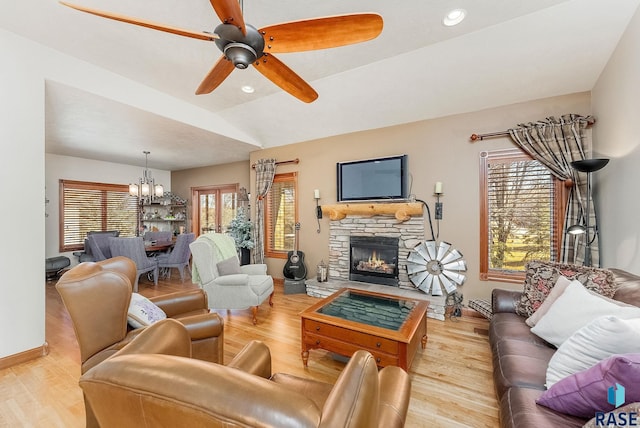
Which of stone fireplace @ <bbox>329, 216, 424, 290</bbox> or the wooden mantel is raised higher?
the wooden mantel

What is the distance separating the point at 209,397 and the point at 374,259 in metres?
3.70

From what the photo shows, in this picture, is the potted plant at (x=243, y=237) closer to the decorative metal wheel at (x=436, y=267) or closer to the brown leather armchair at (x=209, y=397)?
the decorative metal wheel at (x=436, y=267)

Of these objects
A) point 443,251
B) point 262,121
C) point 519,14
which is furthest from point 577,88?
point 262,121

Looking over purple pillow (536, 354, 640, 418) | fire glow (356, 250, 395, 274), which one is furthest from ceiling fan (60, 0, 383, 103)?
fire glow (356, 250, 395, 274)

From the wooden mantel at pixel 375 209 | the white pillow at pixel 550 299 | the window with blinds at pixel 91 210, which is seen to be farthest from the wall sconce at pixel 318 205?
the window with blinds at pixel 91 210

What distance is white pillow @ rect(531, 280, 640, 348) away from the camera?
4.88ft

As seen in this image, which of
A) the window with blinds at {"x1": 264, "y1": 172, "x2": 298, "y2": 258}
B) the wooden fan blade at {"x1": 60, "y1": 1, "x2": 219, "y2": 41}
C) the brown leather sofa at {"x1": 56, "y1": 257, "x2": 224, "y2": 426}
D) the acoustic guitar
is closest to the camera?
the wooden fan blade at {"x1": 60, "y1": 1, "x2": 219, "y2": 41}

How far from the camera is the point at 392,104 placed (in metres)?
3.52

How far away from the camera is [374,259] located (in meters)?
4.04

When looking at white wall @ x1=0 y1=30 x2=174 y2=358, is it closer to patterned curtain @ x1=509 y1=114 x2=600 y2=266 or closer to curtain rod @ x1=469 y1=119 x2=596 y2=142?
curtain rod @ x1=469 y1=119 x2=596 y2=142

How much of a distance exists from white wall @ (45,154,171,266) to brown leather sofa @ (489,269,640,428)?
752cm

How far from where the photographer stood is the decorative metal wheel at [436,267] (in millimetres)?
3451

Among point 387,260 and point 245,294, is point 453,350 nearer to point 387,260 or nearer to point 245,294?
point 387,260

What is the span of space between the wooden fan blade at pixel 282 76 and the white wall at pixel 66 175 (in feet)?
20.2
